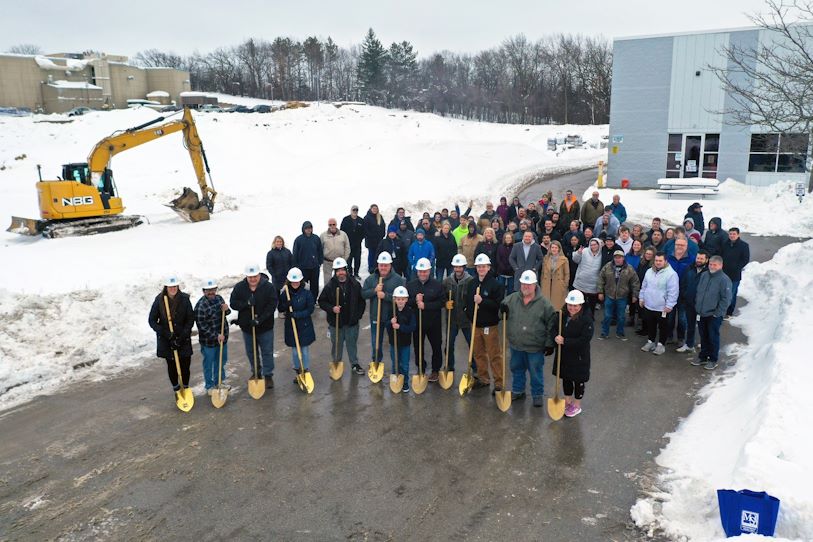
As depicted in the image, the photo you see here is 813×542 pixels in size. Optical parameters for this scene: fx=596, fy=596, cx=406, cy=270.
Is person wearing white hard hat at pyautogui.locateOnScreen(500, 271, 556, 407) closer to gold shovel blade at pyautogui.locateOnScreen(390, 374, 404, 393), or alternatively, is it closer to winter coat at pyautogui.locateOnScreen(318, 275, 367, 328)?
gold shovel blade at pyautogui.locateOnScreen(390, 374, 404, 393)

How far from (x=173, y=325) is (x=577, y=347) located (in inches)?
212

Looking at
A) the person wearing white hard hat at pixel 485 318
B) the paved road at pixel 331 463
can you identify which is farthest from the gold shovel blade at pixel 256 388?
the person wearing white hard hat at pixel 485 318

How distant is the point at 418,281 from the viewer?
8.91 m

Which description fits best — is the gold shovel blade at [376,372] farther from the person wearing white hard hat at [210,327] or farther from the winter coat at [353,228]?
the winter coat at [353,228]

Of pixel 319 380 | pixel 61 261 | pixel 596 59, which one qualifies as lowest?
pixel 319 380

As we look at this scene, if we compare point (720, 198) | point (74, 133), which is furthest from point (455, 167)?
point (74, 133)

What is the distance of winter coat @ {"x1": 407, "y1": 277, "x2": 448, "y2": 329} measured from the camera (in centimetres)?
882

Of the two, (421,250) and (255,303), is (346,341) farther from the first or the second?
(421,250)

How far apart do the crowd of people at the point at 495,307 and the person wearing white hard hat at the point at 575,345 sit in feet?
0.05

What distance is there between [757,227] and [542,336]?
1718 centimetres

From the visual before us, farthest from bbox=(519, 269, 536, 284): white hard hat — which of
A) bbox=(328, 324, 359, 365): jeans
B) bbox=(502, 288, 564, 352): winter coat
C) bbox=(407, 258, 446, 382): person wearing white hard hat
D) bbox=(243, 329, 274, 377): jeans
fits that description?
bbox=(243, 329, 274, 377): jeans

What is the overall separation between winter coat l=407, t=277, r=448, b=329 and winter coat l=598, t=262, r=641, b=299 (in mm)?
3472

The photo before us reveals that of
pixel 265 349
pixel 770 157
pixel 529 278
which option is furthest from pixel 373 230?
pixel 770 157

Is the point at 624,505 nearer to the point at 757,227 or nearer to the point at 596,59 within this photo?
the point at 757,227
